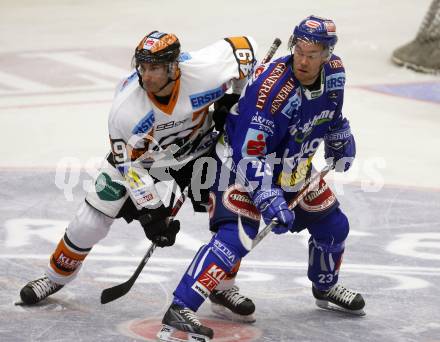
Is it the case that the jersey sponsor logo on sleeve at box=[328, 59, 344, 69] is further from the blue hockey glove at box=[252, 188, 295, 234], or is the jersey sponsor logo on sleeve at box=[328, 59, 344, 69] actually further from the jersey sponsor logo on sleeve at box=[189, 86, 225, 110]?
the blue hockey glove at box=[252, 188, 295, 234]

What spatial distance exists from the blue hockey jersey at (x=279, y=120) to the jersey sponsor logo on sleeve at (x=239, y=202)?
132mm

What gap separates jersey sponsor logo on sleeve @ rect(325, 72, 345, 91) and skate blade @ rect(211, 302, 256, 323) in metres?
1.33

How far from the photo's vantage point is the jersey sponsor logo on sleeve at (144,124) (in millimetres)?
5695

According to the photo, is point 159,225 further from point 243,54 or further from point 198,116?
point 243,54

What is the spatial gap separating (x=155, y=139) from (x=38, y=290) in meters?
1.15

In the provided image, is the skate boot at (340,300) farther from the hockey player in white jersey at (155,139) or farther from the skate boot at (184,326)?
the skate boot at (184,326)

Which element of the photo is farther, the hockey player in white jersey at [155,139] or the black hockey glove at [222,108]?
the black hockey glove at [222,108]

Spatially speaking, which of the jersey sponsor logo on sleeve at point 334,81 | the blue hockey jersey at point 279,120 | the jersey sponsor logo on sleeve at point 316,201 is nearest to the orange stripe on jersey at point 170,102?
the blue hockey jersey at point 279,120

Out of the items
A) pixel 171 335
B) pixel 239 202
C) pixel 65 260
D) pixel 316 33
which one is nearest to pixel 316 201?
pixel 239 202

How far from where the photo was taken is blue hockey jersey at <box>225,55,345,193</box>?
219 inches

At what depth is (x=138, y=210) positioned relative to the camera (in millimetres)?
5957

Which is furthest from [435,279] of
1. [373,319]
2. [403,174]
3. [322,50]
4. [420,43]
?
[420,43]

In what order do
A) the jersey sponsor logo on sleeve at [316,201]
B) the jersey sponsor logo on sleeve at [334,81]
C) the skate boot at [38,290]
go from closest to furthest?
the jersey sponsor logo on sleeve at [334,81], the jersey sponsor logo on sleeve at [316,201], the skate boot at [38,290]

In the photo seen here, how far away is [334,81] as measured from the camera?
5793mm
